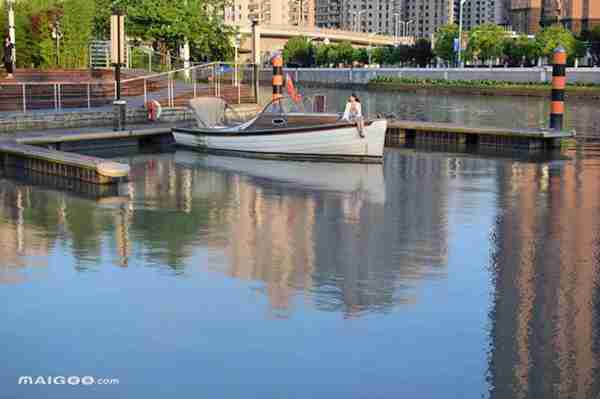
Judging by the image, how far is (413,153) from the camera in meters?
34.1

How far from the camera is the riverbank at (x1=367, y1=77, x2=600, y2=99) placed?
91.2 meters

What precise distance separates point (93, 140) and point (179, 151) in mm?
2835

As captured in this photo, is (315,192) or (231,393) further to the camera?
(315,192)

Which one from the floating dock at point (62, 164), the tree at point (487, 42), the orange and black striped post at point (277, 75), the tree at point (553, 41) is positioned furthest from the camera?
the tree at point (487, 42)

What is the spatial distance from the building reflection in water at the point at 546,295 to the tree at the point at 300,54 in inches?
6389

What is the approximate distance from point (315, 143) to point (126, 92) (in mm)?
16058

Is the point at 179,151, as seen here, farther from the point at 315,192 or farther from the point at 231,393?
the point at 231,393

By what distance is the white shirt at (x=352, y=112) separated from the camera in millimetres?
29219

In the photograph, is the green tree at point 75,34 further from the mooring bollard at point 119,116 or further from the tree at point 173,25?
the mooring bollard at point 119,116

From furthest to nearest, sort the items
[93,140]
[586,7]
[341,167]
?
[586,7] < [93,140] < [341,167]

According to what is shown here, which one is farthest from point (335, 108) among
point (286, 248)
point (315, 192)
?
point (286, 248)

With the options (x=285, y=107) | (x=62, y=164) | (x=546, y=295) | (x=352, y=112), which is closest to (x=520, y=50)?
(x=285, y=107)

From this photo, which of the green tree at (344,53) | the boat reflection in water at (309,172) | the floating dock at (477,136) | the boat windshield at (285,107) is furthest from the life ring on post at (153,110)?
the green tree at (344,53)

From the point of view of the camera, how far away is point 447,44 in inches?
5650
